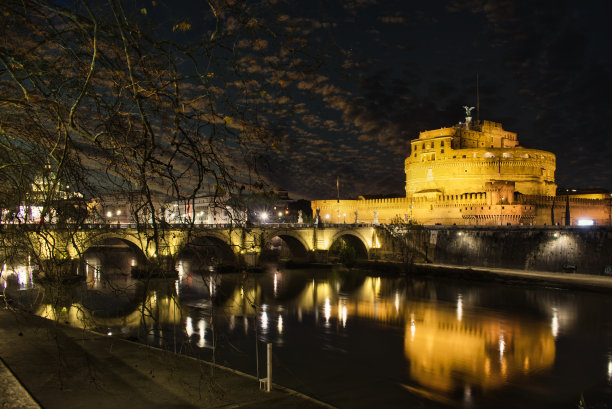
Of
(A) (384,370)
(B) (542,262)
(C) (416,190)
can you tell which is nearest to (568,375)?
(A) (384,370)

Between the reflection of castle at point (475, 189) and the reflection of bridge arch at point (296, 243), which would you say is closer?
the reflection of bridge arch at point (296, 243)

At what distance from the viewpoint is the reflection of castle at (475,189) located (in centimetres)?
4062

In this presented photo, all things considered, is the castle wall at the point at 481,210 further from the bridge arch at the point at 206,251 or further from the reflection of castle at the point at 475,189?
the bridge arch at the point at 206,251

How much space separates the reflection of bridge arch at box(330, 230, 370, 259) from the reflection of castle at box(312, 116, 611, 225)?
4.01 metres

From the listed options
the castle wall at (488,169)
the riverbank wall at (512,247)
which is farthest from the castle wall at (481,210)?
the riverbank wall at (512,247)

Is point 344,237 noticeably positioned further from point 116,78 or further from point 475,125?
point 116,78

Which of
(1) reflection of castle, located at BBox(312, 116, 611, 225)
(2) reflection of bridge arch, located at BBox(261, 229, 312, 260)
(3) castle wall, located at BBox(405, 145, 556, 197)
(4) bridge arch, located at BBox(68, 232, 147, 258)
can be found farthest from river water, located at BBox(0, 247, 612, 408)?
(3) castle wall, located at BBox(405, 145, 556, 197)

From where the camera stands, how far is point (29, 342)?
324 inches

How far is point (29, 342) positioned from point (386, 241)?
34.6m

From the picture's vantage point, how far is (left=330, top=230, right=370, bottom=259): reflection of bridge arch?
40406 mm

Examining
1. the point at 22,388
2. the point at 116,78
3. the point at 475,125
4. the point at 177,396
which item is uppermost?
the point at 475,125

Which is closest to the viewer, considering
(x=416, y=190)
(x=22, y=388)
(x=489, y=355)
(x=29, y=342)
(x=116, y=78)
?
(x=116, y=78)

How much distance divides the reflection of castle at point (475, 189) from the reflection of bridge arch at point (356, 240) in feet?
13.1

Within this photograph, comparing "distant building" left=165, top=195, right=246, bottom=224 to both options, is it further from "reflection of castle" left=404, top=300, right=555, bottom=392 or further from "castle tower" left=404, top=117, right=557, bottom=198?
"castle tower" left=404, top=117, right=557, bottom=198
